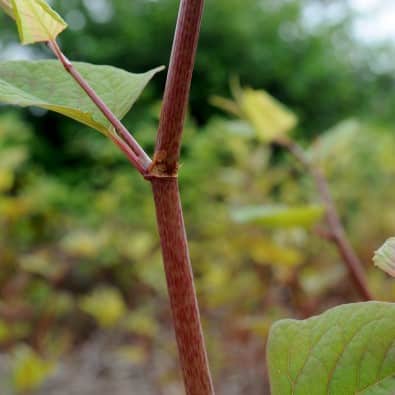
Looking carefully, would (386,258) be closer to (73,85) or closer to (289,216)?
(73,85)

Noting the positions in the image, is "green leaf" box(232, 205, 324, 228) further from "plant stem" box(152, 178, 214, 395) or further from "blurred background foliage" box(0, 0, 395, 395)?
"plant stem" box(152, 178, 214, 395)

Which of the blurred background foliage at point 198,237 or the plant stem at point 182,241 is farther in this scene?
the blurred background foliage at point 198,237

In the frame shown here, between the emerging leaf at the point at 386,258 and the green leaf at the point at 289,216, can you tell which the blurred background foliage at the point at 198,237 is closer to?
the green leaf at the point at 289,216

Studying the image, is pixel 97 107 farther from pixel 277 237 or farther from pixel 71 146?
pixel 71 146

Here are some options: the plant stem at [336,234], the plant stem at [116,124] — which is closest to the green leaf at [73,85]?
the plant stem at [116,124]

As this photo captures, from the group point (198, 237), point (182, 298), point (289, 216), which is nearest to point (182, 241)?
point (182, 298)

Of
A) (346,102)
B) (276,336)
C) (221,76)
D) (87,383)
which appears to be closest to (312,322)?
(276,336)
